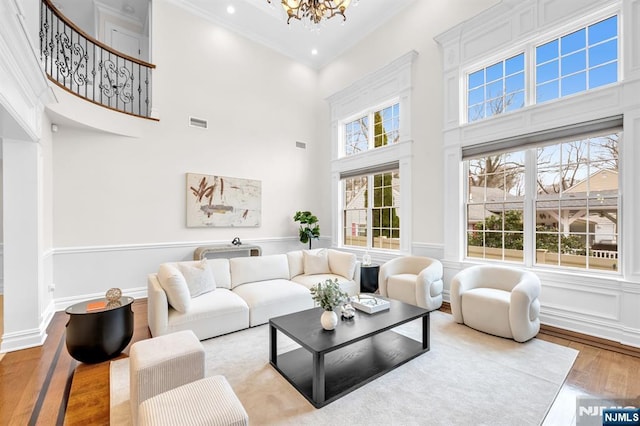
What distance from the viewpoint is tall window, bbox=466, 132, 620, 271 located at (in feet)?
11.5

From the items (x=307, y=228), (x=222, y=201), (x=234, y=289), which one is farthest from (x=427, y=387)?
(x=222, y=201)

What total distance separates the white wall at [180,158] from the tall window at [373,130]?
35.0 inches

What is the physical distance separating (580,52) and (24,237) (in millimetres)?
7000

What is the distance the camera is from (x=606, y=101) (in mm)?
3406

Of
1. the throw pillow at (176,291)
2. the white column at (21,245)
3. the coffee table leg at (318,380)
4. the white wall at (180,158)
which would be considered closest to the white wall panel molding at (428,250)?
the white wall at (180,158)

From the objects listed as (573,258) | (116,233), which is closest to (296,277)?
(116,233)

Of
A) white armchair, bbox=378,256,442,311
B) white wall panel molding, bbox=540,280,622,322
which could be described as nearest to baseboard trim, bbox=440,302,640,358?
white wall panel molding, bbox=540,280,622,322

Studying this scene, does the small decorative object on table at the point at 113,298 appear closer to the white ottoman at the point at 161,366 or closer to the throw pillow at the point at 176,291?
the throw pillow at the point at 176,291

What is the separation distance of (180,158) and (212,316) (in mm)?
3425

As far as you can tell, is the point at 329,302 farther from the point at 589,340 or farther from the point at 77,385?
the point at 589,340

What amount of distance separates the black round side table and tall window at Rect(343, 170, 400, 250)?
460 cm

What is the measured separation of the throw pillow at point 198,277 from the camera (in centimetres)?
358

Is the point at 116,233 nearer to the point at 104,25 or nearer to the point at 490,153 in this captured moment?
the point at 104,25

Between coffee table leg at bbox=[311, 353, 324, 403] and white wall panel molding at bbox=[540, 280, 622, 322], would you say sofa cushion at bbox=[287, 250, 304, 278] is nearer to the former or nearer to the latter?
coffee table leg at bbox=[311, 353, 324, 403]
